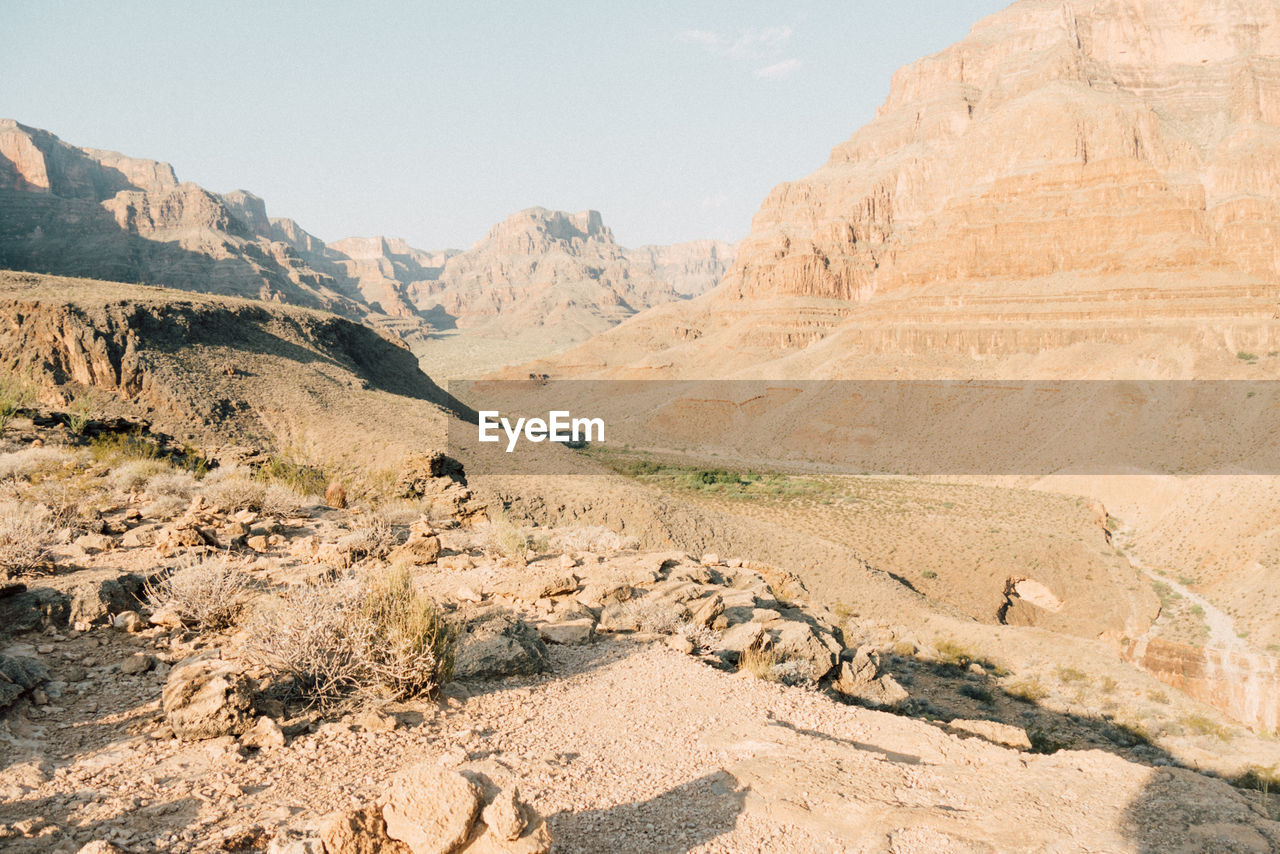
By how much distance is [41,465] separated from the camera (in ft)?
37.5

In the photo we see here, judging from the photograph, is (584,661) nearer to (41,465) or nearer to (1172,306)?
(41,465)

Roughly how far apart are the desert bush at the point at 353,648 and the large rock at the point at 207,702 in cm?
38

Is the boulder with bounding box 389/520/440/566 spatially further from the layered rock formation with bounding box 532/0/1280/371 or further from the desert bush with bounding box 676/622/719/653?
the layered rock formation with bounding box 532/0/1280/371

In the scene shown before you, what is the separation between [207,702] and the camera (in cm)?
456

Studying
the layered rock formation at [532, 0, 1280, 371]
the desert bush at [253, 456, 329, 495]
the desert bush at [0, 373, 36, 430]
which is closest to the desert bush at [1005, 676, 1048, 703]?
the desert bush at [253, 456, 329, 495]

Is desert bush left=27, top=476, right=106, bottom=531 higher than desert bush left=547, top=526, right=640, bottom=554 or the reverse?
higher

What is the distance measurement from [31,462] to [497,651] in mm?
10580

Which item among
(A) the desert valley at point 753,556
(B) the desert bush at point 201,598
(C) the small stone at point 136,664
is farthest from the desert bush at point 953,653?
(C) the small stone at point 136,664

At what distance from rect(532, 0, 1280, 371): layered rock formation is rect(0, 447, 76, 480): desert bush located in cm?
5392

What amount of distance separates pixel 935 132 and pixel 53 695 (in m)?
99.5

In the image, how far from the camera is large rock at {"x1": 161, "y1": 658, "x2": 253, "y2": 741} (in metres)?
4.46

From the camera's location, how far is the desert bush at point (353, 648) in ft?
16.8

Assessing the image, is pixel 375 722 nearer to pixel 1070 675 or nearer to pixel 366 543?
pixel 366 543

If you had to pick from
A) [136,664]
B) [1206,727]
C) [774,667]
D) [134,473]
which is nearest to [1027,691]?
[1206,727]
